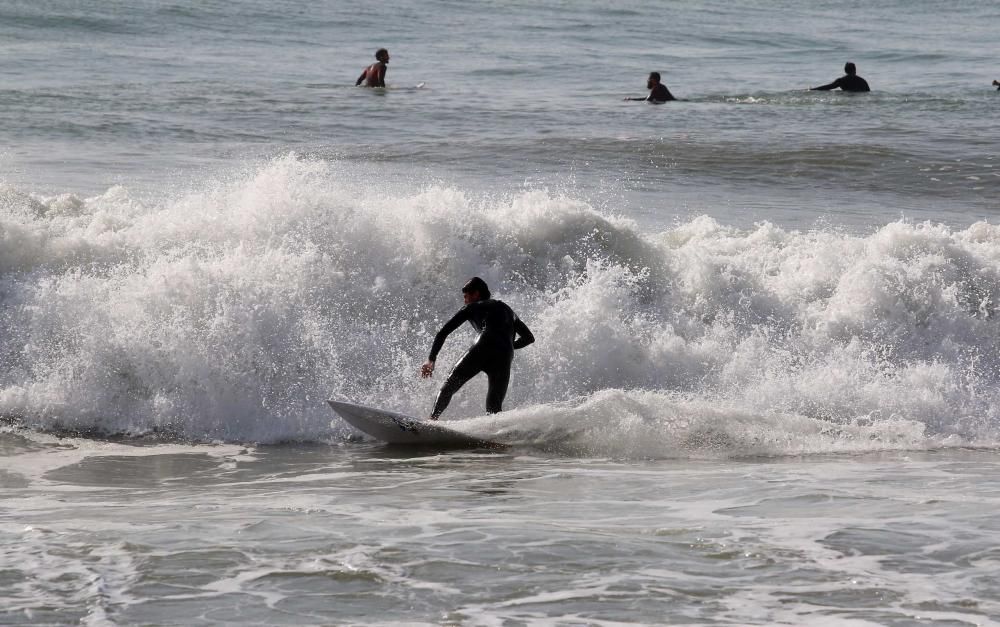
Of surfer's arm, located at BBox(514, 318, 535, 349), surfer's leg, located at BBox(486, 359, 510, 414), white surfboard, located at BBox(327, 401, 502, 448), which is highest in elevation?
surfer's arm, located at BBox(514, 318, 535, 349)

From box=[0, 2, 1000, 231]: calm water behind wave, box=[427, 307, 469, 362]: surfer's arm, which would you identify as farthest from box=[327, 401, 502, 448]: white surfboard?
box=[0, 2, 1000, 231]: calm water behind wave

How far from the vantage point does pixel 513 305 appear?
12.1 meters

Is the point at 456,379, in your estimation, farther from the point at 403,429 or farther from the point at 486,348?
the point at 403,429

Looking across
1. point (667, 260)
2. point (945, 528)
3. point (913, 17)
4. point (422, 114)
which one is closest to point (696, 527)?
point (945, 528)

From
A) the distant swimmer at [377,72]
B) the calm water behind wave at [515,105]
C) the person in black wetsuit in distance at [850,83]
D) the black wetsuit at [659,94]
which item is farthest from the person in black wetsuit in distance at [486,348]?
the person in black wetsuit in distance at [850,83]

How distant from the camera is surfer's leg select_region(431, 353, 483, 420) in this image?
32.3 feet

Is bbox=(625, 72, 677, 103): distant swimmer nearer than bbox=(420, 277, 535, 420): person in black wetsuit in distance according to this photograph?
No

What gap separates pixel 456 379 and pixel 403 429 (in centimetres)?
73

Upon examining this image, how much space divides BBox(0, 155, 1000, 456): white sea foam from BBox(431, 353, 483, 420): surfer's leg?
588mm

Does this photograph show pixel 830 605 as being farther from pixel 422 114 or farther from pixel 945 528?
pixel 422 114

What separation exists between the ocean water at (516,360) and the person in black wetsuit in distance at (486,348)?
12.7 inches

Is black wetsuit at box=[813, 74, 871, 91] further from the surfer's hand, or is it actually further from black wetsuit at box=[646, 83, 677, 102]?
the surfer's hand

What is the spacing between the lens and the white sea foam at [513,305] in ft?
33.7

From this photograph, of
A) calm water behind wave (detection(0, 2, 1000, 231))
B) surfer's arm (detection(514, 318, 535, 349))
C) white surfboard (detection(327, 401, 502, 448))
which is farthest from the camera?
calm water behind wave (detection(0, 2, 1000, 231))
